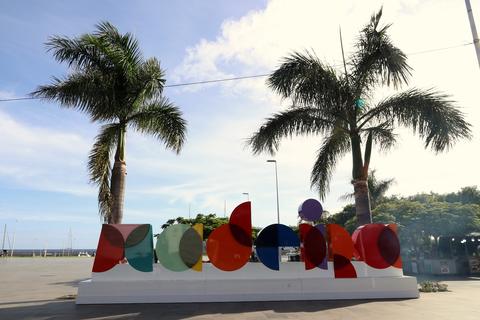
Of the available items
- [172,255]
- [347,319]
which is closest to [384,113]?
[347,319]

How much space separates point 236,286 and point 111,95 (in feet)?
24.1

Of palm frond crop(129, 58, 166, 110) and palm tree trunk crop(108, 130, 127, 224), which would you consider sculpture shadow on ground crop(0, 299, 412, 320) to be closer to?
palm tree trunk crop(108, 130, 127, 224)

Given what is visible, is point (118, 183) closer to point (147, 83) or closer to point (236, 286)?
point (147, 83)

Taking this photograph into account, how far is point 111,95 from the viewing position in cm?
1363

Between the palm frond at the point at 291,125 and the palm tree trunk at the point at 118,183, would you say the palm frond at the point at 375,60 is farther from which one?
the palm tree trunk at the point at 118,183

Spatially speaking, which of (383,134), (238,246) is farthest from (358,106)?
(238,246)

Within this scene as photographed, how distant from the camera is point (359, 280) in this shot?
1246 centimetres

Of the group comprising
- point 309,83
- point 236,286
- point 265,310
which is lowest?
point 265,310

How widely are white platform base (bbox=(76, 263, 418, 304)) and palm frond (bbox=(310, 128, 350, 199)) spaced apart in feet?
12.6

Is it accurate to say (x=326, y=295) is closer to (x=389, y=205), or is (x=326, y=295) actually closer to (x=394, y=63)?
(x=394, y=63)

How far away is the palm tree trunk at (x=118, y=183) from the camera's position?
13.5 m

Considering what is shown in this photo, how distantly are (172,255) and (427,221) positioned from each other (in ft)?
64.5

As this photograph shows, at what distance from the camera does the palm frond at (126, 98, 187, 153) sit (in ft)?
47.5

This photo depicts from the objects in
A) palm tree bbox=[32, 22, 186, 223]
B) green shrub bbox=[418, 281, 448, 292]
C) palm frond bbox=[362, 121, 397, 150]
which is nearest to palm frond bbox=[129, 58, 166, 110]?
palm tree bbox=[32, 22, 186, 223]
